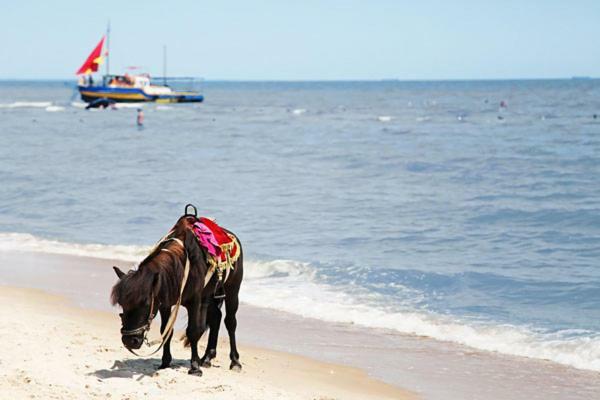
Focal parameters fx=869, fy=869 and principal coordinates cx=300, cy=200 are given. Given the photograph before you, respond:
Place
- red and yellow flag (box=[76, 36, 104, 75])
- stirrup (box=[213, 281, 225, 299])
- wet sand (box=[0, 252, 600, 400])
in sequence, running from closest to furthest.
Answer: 1. stirrup (box=[213, 281, 225, 299])
2. wet sand (box=[0, 252, 600, 400])
3. red and yellow flag (box=[76, 36, 104, 75])

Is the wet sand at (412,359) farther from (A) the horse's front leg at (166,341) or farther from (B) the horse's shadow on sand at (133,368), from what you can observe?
(A) the horse's front leg at (166,341)

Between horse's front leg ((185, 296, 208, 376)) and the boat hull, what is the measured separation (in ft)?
268

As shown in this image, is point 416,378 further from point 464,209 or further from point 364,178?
point 364,178

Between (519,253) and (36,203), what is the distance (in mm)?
12565

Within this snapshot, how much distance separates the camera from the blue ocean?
37.5 ft

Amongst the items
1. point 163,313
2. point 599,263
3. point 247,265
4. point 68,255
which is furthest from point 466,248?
point 163,313

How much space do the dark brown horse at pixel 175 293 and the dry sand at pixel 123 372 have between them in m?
0.29

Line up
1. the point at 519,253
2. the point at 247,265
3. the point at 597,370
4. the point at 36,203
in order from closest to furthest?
the point at 597,370, the point at 247,265, the point at 519,253, the point at 36,203

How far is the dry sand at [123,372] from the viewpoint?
643 centimetres

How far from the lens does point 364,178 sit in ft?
92.1

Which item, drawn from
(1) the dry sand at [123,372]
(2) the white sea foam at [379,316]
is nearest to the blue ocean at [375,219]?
(2) the white sea foam at [379,316]

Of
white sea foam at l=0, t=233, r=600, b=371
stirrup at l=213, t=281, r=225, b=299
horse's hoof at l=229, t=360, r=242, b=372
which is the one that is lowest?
white sea foam at l=0, t=233, r=600, b=371

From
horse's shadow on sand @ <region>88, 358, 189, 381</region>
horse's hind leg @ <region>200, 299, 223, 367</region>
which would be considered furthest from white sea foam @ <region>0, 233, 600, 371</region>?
horse's shadow on sand @ <region>88, 358, 189, 381</region>

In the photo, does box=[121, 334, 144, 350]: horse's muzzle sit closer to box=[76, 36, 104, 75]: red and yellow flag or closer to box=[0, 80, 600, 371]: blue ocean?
box=[0, 80, 600, 371]: blue ocean
